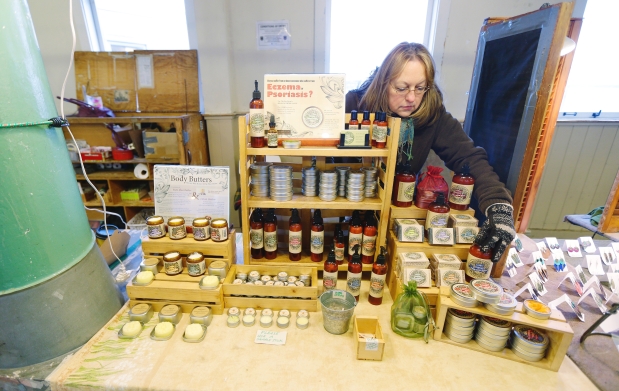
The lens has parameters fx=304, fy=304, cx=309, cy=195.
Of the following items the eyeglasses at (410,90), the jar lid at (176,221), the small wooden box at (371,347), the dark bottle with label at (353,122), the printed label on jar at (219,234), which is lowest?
A: the small wooden box at (371,347)

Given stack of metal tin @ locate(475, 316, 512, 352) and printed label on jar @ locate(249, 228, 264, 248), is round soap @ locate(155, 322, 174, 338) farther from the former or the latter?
stack of metal tin @ locate(475, 316, 512, 352)

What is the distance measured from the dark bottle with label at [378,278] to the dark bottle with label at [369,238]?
0.32 feet

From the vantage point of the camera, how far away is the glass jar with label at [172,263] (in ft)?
3.71

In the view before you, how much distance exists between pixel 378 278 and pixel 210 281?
61 cm

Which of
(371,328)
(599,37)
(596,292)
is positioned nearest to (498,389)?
(371,328)

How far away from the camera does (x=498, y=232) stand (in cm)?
109

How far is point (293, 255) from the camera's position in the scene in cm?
128

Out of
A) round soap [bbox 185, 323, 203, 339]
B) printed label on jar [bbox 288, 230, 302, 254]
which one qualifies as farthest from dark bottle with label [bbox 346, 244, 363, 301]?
round soap [bbox 185, 323, 203, 339]

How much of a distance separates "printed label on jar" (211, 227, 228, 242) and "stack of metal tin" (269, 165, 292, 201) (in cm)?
23

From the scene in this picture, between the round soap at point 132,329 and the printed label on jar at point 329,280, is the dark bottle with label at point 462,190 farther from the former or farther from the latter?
the round soap at point 132,329

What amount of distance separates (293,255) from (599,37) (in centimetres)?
352

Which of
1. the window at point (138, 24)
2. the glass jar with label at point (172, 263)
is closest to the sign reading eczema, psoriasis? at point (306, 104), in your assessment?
the glass jar with label at point (172, 263)

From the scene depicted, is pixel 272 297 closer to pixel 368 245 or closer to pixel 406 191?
pixel 368 245

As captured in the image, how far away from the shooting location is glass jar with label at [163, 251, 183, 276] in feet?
3.71
